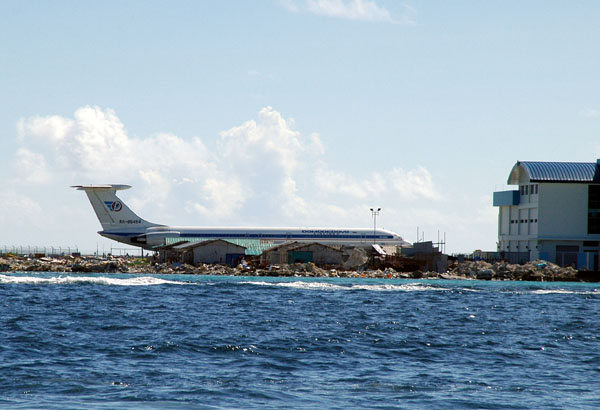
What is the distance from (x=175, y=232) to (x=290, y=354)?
8762 cm

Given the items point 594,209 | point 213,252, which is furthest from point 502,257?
point 213,252

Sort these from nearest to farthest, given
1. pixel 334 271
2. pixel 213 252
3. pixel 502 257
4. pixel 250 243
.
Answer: pixel 334 271 → pixel 213 252 → pixel 502 257 → pixel 250 243

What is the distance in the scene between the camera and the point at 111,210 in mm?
117312

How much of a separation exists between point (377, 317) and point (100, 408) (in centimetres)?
2217

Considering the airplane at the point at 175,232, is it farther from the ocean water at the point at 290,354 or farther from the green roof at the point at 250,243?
the ocean water at the point at 290,354

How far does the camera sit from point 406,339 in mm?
29891

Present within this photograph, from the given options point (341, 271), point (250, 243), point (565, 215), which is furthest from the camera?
point (250, 243)

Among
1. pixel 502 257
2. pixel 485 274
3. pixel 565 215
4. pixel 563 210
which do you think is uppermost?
pixel 563 210

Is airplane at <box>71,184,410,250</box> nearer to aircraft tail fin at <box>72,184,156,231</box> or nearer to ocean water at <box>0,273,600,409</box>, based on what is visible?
aircraft tail fin at <box>72,184,156,231</box>

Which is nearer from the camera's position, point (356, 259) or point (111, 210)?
point (356, 259)

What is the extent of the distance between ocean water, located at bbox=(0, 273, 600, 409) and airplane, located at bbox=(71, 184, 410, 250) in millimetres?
63989

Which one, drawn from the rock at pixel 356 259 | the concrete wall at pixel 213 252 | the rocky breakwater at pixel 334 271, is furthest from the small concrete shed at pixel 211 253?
the rock at pixel 356 259

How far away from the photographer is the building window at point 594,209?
99.0m

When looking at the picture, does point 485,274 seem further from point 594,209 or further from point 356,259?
point 594,209
